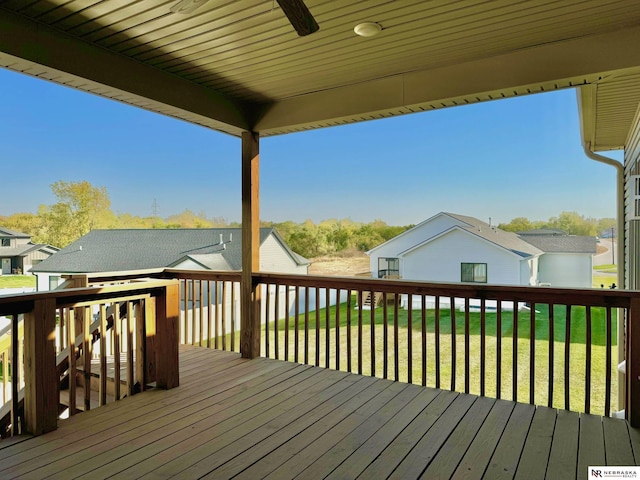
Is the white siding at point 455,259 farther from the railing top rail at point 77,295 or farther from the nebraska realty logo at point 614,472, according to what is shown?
the nebraska realty logo at point 614,472

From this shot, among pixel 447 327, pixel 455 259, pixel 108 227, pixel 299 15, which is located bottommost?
pixel 447 327

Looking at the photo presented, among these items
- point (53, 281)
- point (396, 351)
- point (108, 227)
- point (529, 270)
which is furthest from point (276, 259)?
point (529, 270)

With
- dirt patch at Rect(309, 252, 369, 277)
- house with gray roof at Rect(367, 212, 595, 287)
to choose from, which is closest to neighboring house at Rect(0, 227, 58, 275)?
dirt patch at Rect(309, 252, 369, 277)

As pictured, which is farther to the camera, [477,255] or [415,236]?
[415,236]

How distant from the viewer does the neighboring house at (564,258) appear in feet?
19.5

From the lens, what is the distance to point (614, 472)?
2.06 m

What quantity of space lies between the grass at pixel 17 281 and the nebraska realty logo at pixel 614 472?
14.9ft

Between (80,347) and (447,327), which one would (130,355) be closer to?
(80,347)

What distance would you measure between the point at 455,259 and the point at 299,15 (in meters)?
6.40

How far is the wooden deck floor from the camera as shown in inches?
82.8

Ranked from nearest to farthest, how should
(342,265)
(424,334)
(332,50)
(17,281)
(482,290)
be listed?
(332,50)
(482,290)
(424,334)
(17,281)
(342,265)

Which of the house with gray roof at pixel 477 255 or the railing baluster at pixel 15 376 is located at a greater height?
the house with gray roof at pixel 477 255

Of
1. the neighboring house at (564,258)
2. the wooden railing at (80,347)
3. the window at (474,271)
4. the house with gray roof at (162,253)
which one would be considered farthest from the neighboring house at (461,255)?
the wooden railing at (80,347)

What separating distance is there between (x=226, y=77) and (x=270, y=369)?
2.82m
